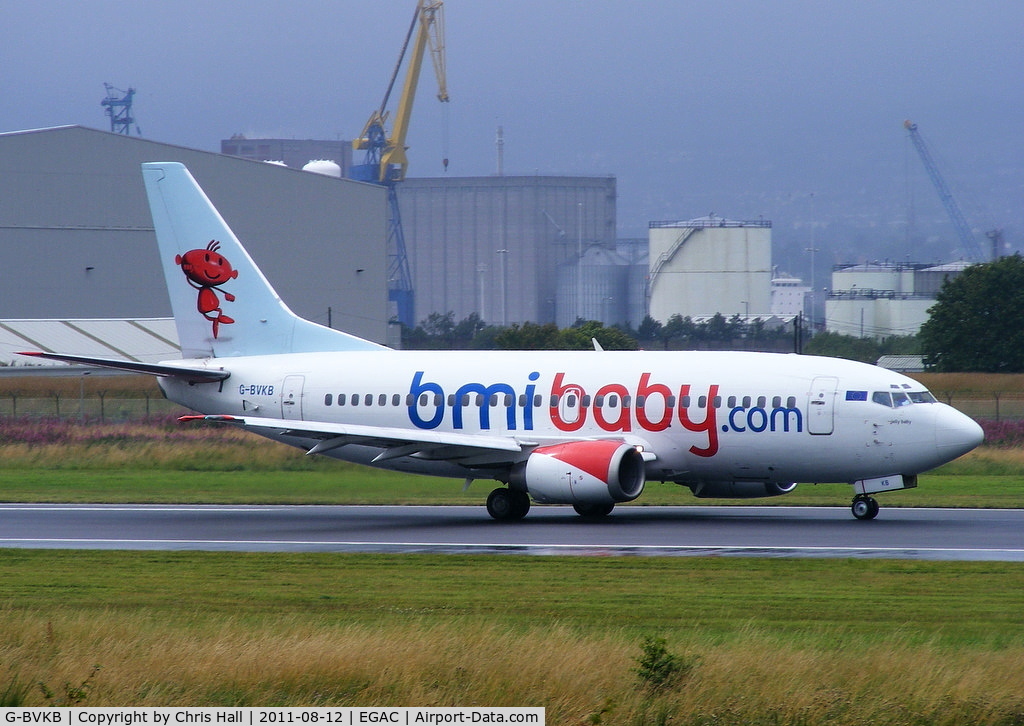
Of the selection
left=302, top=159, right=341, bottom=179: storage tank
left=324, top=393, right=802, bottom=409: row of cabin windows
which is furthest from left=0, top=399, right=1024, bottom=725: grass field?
left=302, top=159, right=341, bottom=179: storage tank

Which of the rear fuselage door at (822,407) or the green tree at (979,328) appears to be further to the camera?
the green tree at (979,328)

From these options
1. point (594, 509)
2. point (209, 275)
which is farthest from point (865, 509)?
point (209, 275)

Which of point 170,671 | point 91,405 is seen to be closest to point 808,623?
point 170,671

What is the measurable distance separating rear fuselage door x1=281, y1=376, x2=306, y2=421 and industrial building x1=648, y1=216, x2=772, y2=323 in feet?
455

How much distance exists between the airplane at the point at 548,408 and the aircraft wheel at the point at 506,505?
32 millimetres

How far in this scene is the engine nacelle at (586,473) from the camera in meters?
30.7

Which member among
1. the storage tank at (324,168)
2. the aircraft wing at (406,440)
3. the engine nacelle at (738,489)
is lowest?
the engine nacelle at (738,489)

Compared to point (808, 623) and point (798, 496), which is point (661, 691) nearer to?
point (808, 623)

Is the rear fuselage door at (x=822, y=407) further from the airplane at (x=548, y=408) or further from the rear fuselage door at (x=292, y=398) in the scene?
the rear fuselage door at (x=292, y=398)

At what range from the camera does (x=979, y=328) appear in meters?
94.0

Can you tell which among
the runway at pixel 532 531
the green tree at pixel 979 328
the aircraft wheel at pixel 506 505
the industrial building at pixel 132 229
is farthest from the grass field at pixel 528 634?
the green tree at pixel 979 328

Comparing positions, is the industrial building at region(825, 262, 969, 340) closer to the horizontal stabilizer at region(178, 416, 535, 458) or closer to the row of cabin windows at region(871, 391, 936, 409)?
the row of cabin windows at region(871, 391, 936, 409)

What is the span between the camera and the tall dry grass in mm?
12258

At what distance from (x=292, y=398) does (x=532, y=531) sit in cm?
919
